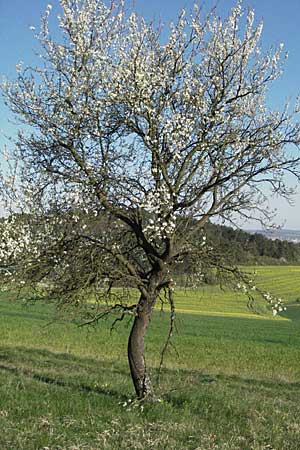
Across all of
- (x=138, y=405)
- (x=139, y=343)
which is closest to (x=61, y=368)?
(x=139, y=343)

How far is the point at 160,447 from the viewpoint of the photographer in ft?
20.9

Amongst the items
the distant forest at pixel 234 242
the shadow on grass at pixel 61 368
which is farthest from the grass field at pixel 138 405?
the distant forest at pixel 234 242

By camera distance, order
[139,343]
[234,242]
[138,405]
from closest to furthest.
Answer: [138,405], [139,343], [234,242]

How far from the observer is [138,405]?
28.3 feet

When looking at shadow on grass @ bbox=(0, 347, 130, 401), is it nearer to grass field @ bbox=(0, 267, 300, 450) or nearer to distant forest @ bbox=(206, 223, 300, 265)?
grass field @ bbox=(0, 267, 300, 450)

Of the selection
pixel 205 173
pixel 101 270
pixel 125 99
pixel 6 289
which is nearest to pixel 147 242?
pixel 101 270

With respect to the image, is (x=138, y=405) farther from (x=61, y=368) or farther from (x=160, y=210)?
(x=61, y=368)

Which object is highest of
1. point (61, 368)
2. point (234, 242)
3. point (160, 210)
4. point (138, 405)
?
point (160, 210)

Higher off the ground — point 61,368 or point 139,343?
point 139,343

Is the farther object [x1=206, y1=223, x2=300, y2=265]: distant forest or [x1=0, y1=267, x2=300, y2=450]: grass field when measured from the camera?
[x1=206, y1=223, x2=300, y2=265]: distant forest

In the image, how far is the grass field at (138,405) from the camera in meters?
6.68

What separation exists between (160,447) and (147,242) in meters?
3.65

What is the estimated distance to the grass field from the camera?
6.68 m

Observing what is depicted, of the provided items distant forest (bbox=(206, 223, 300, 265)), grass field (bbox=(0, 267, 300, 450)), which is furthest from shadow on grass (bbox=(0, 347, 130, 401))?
distant forest (bbox=(206, 223, 300, 265))
